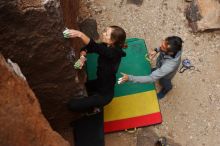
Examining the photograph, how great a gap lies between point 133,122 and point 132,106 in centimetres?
19

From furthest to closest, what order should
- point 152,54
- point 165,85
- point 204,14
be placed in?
A: point 204,14, point 165,85, point 152,54

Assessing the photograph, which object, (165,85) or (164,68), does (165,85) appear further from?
(164,68)

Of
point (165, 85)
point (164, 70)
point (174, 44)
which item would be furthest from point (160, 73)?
point (165, 85)

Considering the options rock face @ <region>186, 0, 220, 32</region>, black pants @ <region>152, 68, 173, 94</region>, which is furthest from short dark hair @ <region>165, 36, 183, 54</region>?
rock face @ <region>186, 0, 220, 32</region>

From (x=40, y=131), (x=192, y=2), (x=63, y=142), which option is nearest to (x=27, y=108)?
(x=40, y=131)

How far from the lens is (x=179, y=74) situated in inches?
214

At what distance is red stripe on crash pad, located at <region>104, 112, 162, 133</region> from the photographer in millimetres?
4980

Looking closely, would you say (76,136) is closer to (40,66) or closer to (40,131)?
(40,66)

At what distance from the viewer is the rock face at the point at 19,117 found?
9.60 feet

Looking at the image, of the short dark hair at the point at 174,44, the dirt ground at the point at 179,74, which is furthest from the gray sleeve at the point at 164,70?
the dirt ground at the point at 179,74

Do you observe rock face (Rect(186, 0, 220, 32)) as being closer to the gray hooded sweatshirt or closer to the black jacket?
the gray hooded sweatshirt

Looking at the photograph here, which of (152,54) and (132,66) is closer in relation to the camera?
(152,54)

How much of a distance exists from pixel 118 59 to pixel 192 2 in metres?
2.05

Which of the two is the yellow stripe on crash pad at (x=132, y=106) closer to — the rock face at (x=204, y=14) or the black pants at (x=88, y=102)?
the black pants at (x=88, y=102)
